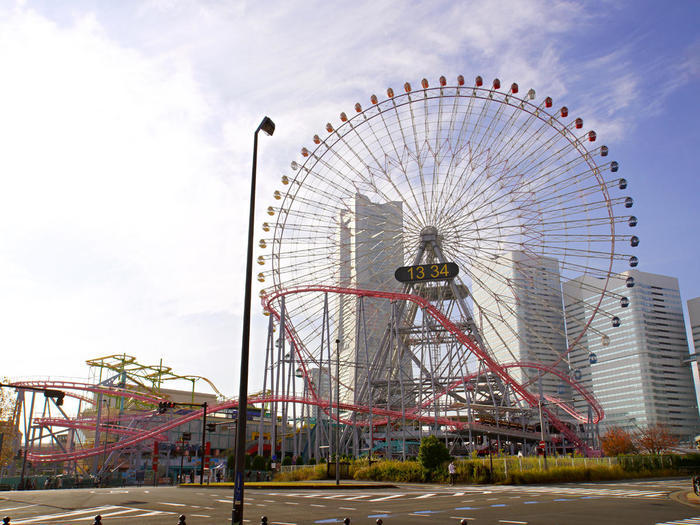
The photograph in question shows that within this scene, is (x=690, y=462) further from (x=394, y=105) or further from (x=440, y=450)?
(x=394, y=105)

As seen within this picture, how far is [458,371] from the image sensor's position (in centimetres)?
5619

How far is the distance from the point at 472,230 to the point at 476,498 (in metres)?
29.2

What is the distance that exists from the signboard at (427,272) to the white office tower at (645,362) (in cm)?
12912

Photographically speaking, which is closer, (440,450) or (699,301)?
(440,450)

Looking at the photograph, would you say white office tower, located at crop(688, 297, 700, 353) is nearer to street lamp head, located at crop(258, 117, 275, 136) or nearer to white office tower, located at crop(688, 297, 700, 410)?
white office tower, located at crop(688, 297, 700, 410)

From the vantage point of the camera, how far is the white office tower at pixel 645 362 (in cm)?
16725

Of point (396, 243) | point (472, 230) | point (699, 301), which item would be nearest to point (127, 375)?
point (396, 243)

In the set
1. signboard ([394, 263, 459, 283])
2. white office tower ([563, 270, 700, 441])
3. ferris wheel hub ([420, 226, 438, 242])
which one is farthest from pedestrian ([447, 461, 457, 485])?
white office tower ([563, 270, 700, 441])

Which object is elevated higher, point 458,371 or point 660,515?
point 458,371

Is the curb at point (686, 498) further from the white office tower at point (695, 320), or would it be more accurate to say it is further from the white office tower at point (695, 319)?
the white office tower at point (695, 319)

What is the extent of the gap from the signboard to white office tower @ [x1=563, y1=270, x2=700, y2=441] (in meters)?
129

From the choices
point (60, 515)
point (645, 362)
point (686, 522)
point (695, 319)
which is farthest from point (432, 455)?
point (695, 319)

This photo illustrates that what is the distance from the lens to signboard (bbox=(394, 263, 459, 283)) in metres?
50.1

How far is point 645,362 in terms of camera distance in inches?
6713
